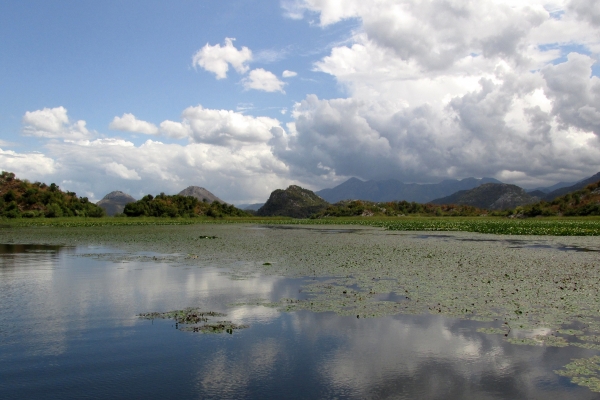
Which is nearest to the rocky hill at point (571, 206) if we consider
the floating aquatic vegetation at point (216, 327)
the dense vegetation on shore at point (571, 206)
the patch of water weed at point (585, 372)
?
the dense vegetation on shore at point (571, 206)

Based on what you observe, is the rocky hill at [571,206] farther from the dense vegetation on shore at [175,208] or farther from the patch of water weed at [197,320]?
the patch of water weed at [197,320]

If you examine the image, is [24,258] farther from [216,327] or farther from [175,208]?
[175,208]

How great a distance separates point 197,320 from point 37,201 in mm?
114131

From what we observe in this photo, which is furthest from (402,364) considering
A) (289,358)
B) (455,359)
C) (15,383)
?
(15,383)

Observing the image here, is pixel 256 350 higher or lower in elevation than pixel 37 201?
lower

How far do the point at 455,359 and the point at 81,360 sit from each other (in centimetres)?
726

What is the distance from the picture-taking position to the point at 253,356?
8.86 meters

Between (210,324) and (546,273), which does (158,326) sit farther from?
(546,273)

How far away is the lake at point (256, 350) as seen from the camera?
7398mm

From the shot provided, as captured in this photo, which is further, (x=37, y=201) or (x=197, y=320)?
(x=37, y=201)

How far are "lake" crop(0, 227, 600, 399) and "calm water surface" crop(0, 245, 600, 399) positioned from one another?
3 centimetres

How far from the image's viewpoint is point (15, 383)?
7527 mm

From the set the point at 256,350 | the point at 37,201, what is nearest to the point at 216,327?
the point at 256,350

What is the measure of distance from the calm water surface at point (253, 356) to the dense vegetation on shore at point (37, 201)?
100509mm
